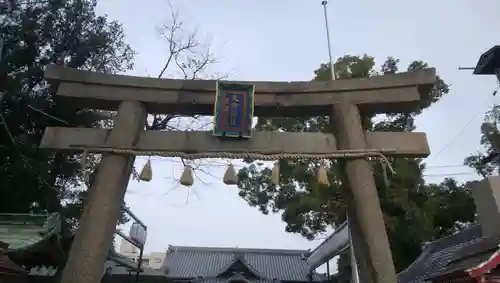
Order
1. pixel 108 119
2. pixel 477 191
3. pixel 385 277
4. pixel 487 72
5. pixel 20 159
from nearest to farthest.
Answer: pixel 385 277
pixel 477 191
pixel 20 159
pixel 108 119
pixel 487 72

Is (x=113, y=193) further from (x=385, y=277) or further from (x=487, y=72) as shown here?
(x=487, y=72)

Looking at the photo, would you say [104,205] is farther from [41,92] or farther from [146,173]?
[41,92]

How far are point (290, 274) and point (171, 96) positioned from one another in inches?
920

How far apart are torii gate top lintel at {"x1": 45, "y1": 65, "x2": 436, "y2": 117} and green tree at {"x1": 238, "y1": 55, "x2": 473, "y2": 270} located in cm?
1059

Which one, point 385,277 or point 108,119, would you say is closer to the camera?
point 385,277

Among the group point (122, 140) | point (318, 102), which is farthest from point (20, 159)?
point (318, 102)

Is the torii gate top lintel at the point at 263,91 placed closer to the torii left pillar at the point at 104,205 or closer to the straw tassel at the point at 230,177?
the torii left pillar at the point at 104,205

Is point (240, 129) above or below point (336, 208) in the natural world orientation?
below

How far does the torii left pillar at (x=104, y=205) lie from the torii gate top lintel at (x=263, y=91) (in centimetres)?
30

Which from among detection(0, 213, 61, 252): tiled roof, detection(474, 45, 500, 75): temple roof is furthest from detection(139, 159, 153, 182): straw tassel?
detection(474, 45, 500, 75): temple roof

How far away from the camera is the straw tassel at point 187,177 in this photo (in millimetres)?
6148

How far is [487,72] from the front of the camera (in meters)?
18.8

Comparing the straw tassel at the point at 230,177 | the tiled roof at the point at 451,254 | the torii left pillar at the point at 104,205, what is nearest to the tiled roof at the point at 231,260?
the tiled roof at the point at 451,254

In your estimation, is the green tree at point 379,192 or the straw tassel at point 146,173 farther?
the green tree at point 379,192
